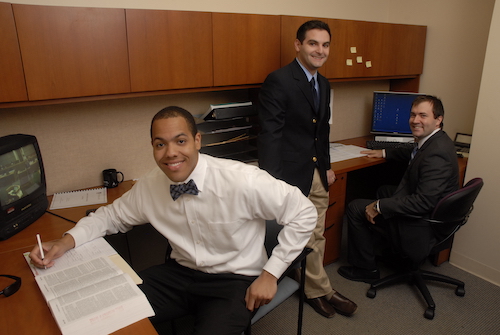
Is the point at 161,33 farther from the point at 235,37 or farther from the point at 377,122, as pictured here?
the point at 377,122

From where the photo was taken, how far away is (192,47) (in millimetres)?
2123

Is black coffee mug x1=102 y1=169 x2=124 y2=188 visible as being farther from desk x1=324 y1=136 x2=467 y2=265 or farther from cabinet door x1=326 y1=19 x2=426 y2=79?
cabinet door x1=326 y1=19 x2=426 y2=79

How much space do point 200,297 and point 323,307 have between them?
1.08 m

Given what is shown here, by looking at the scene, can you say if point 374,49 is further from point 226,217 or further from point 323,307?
point 226,217

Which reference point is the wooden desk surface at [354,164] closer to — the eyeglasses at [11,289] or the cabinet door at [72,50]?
the cabinet door at [72,50]

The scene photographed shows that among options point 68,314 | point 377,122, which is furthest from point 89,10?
point 377,122

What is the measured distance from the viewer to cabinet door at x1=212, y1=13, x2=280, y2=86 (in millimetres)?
2211

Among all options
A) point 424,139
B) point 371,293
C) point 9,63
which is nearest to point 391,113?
point 424,139

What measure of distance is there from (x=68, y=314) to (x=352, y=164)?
6.80ft

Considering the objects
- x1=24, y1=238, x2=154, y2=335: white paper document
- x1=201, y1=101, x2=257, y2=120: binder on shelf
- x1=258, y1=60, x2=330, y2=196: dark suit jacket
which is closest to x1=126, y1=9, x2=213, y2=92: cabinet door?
x1=201, y1=101, x2=257, y2=120: binder on shelf

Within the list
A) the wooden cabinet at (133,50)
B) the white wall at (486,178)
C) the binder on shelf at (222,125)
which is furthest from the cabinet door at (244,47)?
the white wall at (486,178)

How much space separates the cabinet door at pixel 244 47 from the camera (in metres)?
2.21

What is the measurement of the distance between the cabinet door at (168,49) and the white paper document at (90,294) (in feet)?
3.32

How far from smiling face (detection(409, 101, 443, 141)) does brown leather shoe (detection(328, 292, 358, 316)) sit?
112 centimetres
